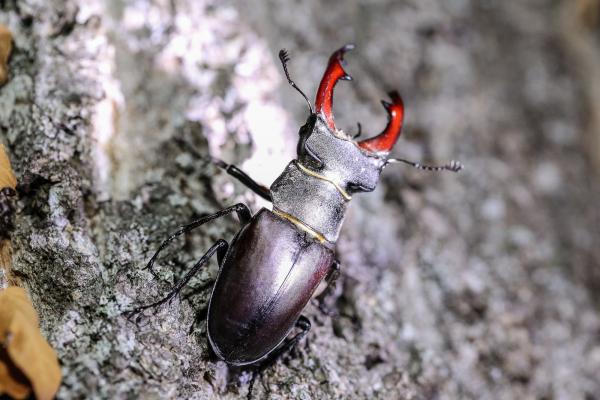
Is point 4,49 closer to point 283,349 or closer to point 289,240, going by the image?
point 289,240

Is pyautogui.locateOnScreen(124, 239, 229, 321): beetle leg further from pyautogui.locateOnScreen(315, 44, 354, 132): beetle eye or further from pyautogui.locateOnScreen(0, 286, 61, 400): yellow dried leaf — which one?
pyautogui.locateOnScreen(315, 44, 354, 132): beetle eye

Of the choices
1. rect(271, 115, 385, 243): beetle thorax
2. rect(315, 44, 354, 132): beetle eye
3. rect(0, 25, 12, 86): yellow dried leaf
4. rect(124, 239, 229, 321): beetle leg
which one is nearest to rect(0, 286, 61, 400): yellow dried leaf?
rect(124, 239, 229, 321): beetle leg

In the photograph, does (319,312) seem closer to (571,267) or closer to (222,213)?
(222,213)

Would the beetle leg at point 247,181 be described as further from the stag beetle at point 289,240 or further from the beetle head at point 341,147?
the beetle head at point 341,147

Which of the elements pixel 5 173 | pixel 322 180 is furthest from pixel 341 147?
pixel 5 173

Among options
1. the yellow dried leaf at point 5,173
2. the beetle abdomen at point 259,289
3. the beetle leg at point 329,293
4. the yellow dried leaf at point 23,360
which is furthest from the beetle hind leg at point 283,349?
the yellow dried leaf at point 5,173

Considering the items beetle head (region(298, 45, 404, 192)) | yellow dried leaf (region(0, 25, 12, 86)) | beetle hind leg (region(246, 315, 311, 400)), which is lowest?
beetle hind leg (region(246, 315, 311, 400))
